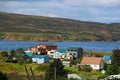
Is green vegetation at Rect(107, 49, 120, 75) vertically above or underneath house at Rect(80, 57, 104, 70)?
above

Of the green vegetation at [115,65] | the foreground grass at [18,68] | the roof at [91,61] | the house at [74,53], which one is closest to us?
the green vegetation at [115,65]

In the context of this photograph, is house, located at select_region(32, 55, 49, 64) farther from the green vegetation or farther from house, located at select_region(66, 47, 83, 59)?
the green vegetation

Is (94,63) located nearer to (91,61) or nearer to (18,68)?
(91,61)

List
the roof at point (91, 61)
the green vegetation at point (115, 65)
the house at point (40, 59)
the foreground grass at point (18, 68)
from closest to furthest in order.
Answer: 1. the green vegetation at point (115, 65)
2. the foreground grass at point (18, 68)
3. the roof at point (91, 61)
4. the house at point (40, 59)

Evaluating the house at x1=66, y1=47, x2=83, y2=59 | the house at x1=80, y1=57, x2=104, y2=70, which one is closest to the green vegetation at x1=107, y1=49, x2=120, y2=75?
the house at x1=80, y1=57, x2=104, y2=70

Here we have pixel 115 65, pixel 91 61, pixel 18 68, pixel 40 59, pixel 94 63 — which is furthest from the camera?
pixel 40 59

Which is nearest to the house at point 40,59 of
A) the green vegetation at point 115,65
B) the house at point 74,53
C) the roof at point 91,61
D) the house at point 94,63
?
the roof at point 91,61

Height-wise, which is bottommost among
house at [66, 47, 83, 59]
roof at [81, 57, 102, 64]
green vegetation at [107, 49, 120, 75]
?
house at [66, 47, 83, 59]

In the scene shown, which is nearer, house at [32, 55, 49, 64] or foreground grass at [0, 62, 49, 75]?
foreground grass at [0, 62, 49, 75]

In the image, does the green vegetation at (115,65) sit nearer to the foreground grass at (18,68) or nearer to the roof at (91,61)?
the roof at (91,61)

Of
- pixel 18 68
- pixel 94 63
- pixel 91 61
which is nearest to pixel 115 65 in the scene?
pixel 94 63

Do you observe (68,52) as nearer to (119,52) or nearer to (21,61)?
(21,61)

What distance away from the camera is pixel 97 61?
177ft

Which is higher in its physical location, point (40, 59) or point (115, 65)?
point (115, 65)
